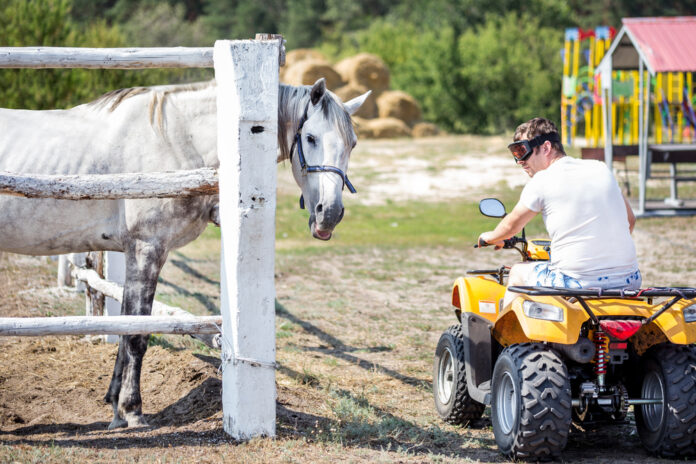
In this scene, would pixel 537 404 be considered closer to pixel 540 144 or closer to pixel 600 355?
pixel 600 355

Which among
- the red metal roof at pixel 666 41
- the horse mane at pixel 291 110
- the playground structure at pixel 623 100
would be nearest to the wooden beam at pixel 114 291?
the horse mane at pixel 291 110

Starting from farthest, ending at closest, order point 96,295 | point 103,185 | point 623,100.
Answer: point 623,100 < point 96,295 < point 103,185

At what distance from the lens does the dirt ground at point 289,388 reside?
4.34 m

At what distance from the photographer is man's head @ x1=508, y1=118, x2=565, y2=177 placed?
4562 millimetres

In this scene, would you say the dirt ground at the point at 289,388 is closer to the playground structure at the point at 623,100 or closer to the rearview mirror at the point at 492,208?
the rearview mirror at the point at 492,208

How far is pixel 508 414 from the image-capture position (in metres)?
4.38

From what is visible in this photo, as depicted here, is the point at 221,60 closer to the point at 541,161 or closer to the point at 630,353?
the point at 541,161

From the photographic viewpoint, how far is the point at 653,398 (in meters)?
4.35

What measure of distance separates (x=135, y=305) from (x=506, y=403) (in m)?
2.26

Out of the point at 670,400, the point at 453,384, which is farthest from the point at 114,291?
the point at 670,400

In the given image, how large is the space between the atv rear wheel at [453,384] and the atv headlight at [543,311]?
3.11 feet

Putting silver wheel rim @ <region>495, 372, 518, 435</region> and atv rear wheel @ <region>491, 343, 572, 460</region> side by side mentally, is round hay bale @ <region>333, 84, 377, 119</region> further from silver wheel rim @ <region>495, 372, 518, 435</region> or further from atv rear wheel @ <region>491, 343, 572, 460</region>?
atv rear wheel @ <region>491, 343, 572, 460</region>

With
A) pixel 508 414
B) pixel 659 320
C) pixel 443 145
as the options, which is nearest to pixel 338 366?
pixel 508 414

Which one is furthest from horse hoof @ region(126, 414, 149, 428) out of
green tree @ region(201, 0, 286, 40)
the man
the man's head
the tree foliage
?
green tree @ region(201, 0, 286, 40)
